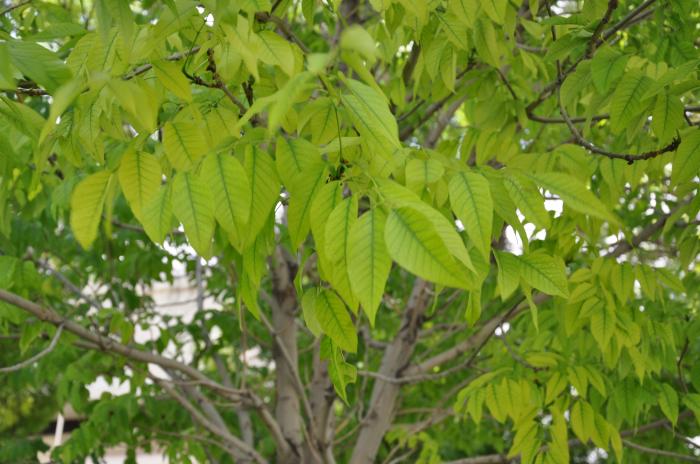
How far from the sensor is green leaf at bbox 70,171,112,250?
3.19ft

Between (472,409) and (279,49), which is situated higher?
(279,49)

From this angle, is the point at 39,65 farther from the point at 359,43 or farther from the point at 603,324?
the point at 603,324

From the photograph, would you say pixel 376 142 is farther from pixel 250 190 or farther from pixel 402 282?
pixel 402 282

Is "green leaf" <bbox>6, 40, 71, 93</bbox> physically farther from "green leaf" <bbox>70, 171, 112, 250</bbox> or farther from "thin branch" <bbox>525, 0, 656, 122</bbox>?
"thin branch" <bbox>525, 0, 656, 122</bbox>

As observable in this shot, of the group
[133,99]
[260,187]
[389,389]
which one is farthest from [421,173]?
[389,389]

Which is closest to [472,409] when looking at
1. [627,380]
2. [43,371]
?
[627,380]

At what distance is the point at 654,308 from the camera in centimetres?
262

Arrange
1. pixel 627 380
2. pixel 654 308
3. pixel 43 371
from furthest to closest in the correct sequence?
pixel 43 371, pixel 654 308, pixel 627 380

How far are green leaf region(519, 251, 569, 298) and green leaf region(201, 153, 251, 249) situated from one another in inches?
20.5

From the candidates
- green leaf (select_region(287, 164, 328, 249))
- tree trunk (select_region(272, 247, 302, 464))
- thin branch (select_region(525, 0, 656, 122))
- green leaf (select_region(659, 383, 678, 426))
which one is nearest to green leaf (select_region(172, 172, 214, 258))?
green leaf (select_region(287, 164, 328, 249))

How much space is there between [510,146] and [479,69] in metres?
0.42

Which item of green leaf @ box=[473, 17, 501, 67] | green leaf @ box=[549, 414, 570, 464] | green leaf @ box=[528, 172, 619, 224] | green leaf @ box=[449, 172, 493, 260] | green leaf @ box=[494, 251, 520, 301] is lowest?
green leaf @ box=[549, 414, 570, 464]

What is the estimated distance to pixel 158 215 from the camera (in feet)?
3.38

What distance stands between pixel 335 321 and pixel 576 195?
421 mm
